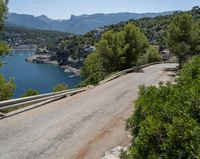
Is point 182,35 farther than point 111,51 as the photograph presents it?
No

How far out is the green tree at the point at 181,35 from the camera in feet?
147

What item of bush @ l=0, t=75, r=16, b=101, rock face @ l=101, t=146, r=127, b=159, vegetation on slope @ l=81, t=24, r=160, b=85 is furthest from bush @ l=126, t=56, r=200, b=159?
vegetation on slope @ l=81, t=24, r=160, b=85

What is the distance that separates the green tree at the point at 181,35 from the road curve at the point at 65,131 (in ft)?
91.4

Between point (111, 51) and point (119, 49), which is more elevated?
point (119, 49)

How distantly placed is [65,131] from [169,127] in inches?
298

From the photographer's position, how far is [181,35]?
148 ft

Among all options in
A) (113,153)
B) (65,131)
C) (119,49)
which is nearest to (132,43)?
(119,49)

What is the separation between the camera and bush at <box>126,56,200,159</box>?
544 cm

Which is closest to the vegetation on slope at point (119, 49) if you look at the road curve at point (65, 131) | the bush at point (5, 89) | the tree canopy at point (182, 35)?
the tree canopy at point (182, 35)

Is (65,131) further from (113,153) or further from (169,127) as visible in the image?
(169,127)

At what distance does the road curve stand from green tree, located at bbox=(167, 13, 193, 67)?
27863mm

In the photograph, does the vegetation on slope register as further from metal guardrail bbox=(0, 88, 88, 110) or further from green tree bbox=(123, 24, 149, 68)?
metal guardrail bbox=(0, 88, 88, 110)

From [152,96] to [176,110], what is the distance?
167 centimetres

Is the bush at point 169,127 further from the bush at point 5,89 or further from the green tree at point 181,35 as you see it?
the green tree at point 181,35
